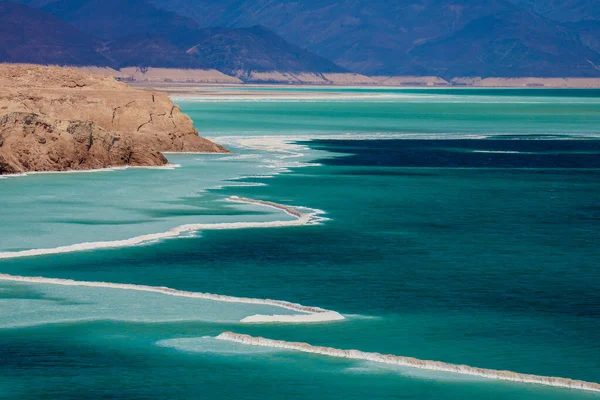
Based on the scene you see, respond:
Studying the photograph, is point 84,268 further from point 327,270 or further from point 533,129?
point 533,129

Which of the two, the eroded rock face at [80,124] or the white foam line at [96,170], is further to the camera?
the eroded rock face at [80,124]

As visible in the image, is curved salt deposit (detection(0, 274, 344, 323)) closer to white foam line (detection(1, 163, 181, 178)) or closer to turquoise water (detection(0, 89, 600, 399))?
turquoise water (detection(0, 89, 600, 399))

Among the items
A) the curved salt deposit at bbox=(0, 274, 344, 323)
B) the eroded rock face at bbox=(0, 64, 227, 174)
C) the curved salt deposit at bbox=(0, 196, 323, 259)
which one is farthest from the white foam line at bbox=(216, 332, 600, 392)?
the eroded rock face at bbox=(0, 64, 227, 174)

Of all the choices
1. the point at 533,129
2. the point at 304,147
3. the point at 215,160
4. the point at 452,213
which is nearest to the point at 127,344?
the point at 452,213

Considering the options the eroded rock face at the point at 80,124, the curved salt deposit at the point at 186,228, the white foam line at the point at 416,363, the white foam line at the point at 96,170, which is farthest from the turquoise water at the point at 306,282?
the eroded rock face at the point at 80,124

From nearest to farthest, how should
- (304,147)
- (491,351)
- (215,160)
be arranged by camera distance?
(491,351) < (215,160) < (304,147)

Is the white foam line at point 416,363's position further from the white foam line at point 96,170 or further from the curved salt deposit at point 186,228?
the white foam line at point 96,170

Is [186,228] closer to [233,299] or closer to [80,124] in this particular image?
[233,299]
